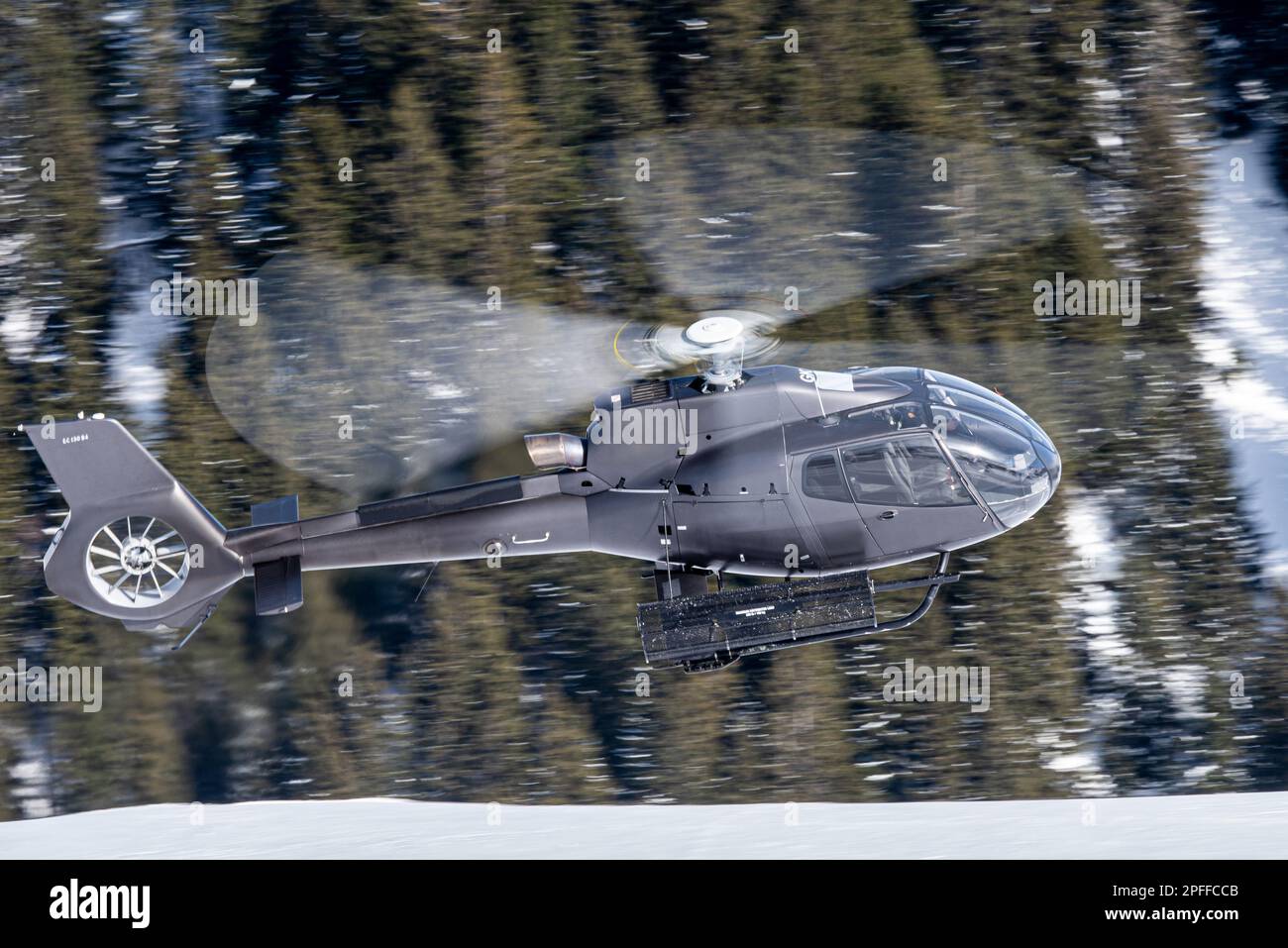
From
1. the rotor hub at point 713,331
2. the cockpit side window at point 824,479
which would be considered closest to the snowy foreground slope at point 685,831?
the cockpit side window at point 824,479

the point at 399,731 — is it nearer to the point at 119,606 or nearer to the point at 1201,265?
the point at 119,606

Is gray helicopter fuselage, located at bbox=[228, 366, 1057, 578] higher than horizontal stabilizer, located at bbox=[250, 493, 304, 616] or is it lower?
higher

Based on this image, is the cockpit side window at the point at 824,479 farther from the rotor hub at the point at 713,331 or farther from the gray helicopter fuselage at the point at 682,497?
the rotor hub at the point at 713,331

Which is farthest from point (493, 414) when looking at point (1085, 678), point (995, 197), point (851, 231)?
point (1085, 678)

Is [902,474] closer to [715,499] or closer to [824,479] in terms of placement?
[824,479]

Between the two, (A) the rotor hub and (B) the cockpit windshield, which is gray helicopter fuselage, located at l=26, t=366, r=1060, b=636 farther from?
(A) the rotor hub

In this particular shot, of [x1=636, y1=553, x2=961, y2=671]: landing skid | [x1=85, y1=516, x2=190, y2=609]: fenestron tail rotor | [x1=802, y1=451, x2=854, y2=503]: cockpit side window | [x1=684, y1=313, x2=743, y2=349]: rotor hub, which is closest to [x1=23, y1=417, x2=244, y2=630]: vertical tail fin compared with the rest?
[x1=85, y1=516, x2=190, y2=609]: fenestron tail rotor

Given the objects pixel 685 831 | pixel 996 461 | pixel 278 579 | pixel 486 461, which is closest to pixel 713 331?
pixel 996 461
